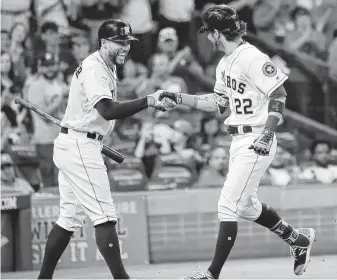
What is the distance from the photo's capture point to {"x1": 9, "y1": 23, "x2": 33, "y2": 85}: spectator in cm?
1096

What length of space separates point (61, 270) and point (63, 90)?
103 inches

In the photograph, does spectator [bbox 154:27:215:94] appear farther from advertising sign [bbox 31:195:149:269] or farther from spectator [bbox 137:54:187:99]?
advertising sign [bbox 31:195:149:269]

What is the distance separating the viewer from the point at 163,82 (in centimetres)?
1113

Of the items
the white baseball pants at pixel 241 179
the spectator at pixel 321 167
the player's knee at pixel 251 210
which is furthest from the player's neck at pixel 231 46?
the spectator at pixel 321 167

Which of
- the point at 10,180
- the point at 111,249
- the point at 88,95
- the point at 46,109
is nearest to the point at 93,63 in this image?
the point at 88,95

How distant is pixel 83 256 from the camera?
9086mm

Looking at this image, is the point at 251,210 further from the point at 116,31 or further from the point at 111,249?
the point at 116,31

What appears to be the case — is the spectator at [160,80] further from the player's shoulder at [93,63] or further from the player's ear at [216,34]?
the player's shoulder at [93,63]

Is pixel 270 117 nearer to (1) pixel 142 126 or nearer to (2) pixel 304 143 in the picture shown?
(1) pixel 142 126

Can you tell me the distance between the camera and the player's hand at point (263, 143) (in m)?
6.29

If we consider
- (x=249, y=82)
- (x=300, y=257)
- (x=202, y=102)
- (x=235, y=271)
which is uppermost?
(x=249, y=82)

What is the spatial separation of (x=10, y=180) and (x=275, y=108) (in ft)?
13.9

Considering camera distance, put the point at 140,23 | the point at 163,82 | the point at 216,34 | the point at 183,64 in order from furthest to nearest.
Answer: the point at 140,23, the point at 183,64, the point at 163,82, the point at 216,34

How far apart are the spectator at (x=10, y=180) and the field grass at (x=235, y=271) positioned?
1209mm
